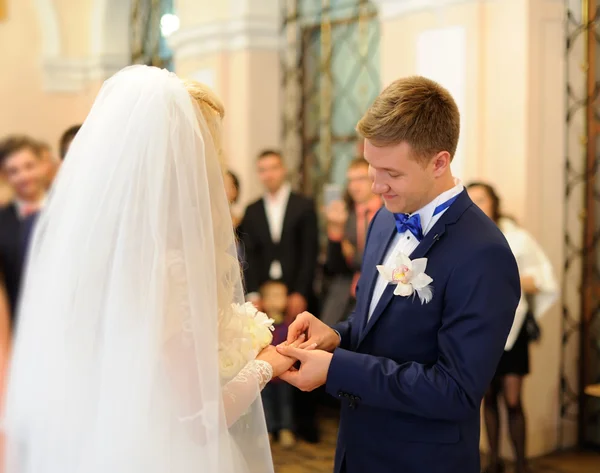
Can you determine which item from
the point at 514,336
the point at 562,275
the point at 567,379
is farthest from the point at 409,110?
the point at 567,379

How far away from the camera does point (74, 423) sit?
5.65 ft

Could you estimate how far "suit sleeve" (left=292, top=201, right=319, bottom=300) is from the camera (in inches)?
207

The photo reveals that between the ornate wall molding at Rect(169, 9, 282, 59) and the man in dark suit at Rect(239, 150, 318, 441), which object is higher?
the ornate wall molding at Rect(169, 9, 282, 59)

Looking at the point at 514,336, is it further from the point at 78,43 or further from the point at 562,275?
the point at 78,43

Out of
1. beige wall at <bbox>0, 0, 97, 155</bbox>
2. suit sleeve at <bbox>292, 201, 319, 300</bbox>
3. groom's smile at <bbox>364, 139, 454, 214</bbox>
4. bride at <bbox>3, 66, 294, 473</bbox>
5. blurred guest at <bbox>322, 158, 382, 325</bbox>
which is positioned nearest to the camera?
bride at <bbox>3, 66, 294, 473</bbox>

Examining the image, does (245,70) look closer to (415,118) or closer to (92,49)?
(92,49)

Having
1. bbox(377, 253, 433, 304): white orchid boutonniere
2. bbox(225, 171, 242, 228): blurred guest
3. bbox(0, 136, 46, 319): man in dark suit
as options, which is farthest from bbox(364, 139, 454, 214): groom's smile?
bbox(0, 136, 46, 319): man in dark suit

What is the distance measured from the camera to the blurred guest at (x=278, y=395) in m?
5.15

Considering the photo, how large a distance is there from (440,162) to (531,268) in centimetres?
248

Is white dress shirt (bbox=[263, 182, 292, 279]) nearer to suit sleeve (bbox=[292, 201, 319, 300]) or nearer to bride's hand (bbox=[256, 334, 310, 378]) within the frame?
suit sleeve (bbox=[292, 201, 319, 300])

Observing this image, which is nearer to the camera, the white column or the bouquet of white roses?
the bouquet of white roses

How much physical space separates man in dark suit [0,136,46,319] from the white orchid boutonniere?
167cm

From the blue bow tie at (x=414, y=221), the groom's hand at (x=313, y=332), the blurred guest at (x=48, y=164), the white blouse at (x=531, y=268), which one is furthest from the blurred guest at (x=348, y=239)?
the blue bow tie at (x=414, y=221)

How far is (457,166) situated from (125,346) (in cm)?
333
